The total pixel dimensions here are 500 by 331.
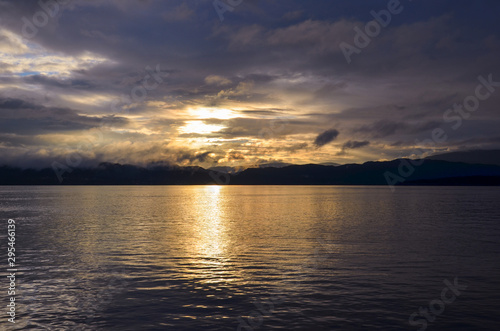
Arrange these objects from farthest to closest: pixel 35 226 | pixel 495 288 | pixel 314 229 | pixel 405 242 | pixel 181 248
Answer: pixel 35 226
pixel 314 229
pixel 405 242
pixel 181 248
pixel 495 288

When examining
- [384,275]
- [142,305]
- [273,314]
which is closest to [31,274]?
[142,305]

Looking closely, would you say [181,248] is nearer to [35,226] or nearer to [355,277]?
[355,277]

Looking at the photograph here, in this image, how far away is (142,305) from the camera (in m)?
25.1

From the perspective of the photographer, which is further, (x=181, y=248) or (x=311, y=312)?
(x=181, y=248)

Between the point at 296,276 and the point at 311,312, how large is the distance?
362 inches

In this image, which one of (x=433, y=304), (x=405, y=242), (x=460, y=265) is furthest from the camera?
(x=405, y=242)

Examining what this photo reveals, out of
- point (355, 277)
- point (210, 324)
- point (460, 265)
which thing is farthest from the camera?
point (460, 265)

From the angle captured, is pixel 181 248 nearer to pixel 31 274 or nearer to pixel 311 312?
pixel 31 274

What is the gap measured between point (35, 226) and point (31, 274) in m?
43.9

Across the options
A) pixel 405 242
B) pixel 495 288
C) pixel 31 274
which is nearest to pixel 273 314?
Result: pixel 495 288

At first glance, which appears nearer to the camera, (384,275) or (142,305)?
(142,305)

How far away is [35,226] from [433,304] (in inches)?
2737

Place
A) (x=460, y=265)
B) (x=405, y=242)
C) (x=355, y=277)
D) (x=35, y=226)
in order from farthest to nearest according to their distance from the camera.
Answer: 1. (x=35, y=226)
2. (x=405, y=242)
3. (x=460, y=265)
4. (x=355, y=277)

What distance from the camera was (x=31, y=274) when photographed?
3353 cm
